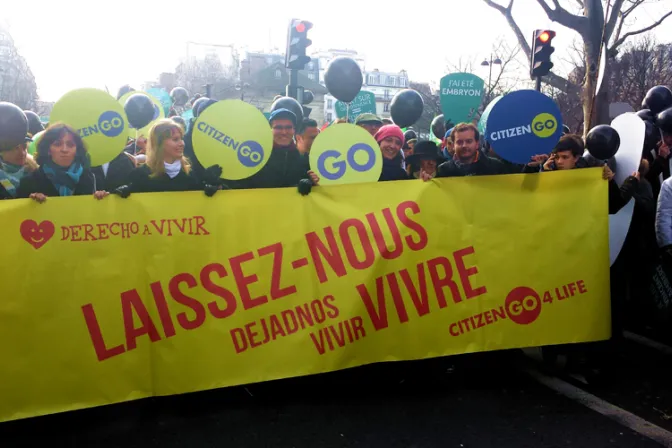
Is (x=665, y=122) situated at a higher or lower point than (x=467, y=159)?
higher

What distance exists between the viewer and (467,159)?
171 inches

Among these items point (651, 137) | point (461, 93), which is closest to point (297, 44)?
point (461, 93)

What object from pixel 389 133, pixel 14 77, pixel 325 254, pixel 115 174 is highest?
pixel 14 77

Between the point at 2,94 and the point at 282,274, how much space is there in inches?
1438

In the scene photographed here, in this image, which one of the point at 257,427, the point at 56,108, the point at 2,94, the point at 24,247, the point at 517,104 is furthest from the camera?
the point at 2,94

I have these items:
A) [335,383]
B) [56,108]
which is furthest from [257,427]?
[56,108]

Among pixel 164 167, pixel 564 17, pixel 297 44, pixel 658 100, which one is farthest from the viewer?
pixel 564 17

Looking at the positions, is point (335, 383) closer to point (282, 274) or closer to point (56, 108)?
point (282, 274)

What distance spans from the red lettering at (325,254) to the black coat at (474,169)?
109 cm

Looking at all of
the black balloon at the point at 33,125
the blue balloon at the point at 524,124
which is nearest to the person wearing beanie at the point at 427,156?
the blue balloon at the point at 524,124

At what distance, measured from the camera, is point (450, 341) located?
401 cm

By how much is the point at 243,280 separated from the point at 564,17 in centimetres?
1365

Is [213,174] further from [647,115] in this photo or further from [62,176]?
[647,115]

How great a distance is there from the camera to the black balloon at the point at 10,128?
12.1 feet
